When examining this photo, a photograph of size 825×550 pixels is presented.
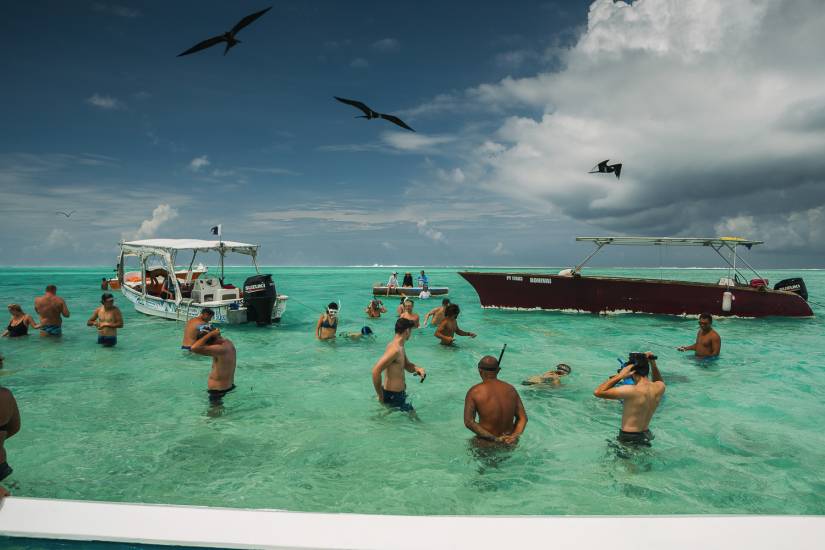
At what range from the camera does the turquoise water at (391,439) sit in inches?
193

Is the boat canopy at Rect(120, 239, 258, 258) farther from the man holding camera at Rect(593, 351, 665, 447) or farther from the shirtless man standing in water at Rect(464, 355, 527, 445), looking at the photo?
the man holding camera at Rect(593, 351, 665, 447)

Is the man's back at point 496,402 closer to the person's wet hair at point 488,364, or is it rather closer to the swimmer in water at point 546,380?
the person's wet hair at point 488,364

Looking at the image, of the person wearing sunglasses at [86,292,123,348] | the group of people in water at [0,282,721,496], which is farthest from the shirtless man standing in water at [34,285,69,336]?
the group of people in water at [0,282,721,496]

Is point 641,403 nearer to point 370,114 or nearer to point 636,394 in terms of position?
point 636,394

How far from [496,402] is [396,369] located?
1.98 meters

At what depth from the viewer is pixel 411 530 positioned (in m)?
2.42

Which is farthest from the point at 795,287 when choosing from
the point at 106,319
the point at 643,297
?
the point at 106,319

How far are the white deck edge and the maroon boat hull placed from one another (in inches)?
773

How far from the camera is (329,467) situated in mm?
5621

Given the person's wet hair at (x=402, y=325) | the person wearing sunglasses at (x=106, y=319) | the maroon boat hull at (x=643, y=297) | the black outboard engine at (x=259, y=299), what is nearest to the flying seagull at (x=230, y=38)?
the person's wet hair at (x=402, y=325)

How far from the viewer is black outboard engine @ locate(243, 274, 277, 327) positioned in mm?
17266

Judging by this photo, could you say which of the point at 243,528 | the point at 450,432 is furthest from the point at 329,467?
the point at 243,528

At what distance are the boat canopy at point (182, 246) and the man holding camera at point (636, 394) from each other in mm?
15649

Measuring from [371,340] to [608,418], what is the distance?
30.0 feet
